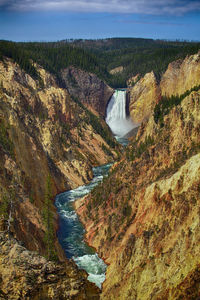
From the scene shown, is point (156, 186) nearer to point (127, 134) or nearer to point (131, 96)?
point (127, 134)

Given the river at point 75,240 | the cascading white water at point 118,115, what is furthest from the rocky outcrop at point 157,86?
the river at point 75,240

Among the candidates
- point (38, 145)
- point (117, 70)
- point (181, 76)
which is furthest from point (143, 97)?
point (38, 145)

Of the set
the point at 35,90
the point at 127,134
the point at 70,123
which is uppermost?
the point at 35,90

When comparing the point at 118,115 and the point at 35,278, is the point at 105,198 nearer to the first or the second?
the point at 35,278

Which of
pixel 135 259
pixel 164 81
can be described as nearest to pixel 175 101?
pixel 135 259

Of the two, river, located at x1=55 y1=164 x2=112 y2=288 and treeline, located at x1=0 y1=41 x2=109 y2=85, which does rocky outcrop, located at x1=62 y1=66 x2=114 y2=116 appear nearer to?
treeline, located at x1=0 y1=41 x2=109 y2=85

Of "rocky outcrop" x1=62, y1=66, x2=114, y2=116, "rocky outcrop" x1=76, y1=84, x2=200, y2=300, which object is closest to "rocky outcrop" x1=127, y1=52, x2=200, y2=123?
"rocky outcrop" x1=62, y1=66, x2=114, y2=116
